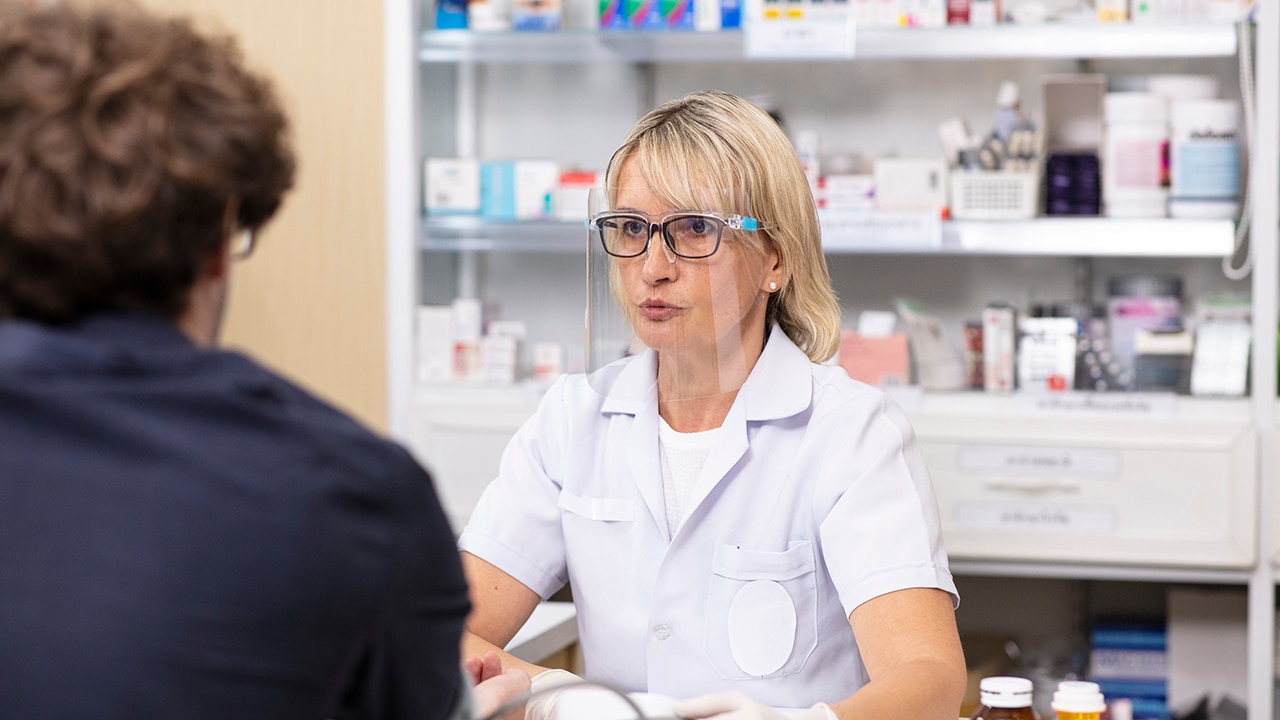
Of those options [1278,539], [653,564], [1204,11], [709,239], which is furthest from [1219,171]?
[653,564]

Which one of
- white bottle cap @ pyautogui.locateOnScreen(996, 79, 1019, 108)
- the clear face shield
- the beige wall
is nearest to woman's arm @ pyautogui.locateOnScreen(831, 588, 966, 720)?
the clear face shield

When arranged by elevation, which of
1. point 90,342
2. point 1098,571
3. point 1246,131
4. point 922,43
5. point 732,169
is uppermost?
point 922,43

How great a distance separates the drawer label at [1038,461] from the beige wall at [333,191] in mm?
1275

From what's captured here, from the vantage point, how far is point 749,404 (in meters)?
1.54

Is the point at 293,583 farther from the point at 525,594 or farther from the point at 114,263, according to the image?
the point at 525,594

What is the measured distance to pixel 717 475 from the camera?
1.50m

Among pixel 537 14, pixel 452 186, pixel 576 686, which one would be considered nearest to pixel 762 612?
pixel 576 686

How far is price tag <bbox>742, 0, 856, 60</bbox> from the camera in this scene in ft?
8.45

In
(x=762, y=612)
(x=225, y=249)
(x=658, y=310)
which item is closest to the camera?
(x=225, y=249)

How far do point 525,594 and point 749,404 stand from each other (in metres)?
0.36

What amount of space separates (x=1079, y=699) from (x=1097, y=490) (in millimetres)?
1384

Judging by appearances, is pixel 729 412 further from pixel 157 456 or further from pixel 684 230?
pixel 157 456

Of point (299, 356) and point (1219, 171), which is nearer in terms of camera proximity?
point (1219, 171)

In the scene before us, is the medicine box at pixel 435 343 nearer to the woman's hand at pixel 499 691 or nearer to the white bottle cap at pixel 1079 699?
the woman's hand at pixel 499 691
